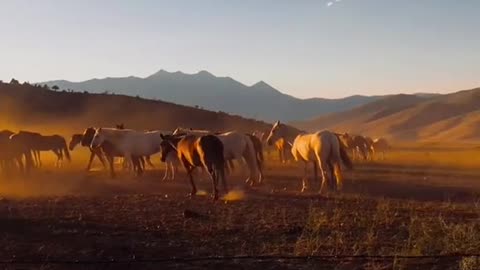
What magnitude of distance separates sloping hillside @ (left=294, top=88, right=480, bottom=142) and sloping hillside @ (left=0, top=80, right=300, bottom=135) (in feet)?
154

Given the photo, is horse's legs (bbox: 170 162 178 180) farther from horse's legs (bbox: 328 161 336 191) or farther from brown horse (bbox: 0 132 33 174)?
brown horse (bbox: 0 132 33 174)

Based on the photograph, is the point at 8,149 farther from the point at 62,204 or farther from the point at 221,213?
the point at 221,213

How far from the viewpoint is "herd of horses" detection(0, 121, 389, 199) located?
811 inches

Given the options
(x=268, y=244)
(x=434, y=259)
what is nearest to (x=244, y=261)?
(x=268, y=244)

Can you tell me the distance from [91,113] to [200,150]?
57.8 metres

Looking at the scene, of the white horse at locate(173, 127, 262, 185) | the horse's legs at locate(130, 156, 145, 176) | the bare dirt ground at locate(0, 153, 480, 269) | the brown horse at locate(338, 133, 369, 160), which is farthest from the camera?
the brown horse at locate(338, 133, 369, 160)

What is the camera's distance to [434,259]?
1078cm

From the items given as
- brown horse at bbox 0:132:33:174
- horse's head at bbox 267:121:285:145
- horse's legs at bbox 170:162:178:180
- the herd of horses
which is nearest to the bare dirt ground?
the herd of horses

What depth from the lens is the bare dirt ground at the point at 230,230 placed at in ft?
36.3

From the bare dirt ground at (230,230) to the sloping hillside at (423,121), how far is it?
295 feet

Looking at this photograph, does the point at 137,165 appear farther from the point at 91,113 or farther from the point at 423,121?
the point at 423,121

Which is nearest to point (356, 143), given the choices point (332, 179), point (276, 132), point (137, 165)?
point (276, 132)

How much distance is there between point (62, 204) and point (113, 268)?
26.3 ft

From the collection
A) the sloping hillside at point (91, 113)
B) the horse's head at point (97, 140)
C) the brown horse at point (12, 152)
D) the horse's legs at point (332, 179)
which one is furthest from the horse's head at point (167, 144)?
the sloping hillside at point (91, 113)
